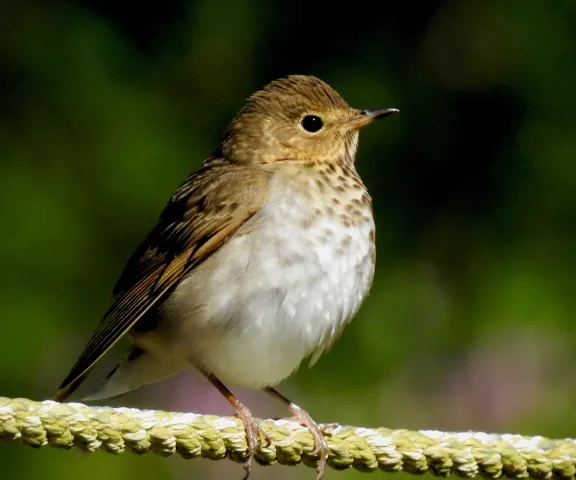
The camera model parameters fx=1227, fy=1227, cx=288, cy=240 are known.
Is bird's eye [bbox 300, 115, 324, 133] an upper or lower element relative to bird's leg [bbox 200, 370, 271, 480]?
upper

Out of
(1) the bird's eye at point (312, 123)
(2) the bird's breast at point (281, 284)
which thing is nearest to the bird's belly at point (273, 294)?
(2) the bird's breast at point (281, 284)

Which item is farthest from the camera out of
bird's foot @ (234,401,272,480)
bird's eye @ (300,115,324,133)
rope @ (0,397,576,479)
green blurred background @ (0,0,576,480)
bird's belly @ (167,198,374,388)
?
green blurred background @ (0,0,576,480)

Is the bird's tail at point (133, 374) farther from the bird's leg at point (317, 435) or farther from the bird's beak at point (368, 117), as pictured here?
the bird's beak at point (368, 117)

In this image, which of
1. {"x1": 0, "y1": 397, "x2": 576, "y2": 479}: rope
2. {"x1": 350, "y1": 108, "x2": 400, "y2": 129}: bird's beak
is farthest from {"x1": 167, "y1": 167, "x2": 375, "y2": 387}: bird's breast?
{"x1": 0, "y1": 397, "x2": 576, "y2": 479}: rope

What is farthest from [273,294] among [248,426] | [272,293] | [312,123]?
[312,123]

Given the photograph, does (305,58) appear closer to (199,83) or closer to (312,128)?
(199,83)

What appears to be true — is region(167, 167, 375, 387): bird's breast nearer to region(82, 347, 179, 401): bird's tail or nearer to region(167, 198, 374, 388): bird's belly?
region(167, 198, 374, 388): bird's belly
